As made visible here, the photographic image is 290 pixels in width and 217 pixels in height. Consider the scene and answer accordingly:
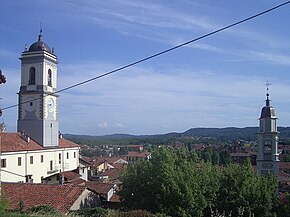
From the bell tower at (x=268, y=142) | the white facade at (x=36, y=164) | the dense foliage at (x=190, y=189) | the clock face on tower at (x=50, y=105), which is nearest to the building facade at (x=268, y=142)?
the bell tower at (x=268, y=142)

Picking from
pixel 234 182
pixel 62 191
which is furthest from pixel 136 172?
pixel 234 182

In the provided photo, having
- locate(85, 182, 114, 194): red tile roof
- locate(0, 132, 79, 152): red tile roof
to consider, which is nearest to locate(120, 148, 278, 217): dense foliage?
locate(85, 182, 114, 194): red tile roof

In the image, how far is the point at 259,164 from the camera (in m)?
31.7

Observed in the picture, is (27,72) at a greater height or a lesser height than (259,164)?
greater

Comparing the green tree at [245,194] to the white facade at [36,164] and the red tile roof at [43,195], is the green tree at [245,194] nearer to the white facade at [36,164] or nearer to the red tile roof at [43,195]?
the red tile roof at [43,195]

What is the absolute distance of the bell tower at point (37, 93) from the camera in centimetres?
3831

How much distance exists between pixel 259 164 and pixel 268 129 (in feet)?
10.2

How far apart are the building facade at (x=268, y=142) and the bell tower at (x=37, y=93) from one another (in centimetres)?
2116

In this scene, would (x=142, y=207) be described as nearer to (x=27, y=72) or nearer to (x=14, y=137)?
(x=14, y=137)

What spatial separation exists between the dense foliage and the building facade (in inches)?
310

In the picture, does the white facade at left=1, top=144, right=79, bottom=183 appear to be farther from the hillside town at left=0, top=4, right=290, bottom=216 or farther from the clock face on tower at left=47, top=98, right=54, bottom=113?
the clock face on tower at left=47, top=98, right=54, bottom=113

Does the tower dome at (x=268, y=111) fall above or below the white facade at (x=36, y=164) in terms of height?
above

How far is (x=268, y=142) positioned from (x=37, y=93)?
2302 centimetres

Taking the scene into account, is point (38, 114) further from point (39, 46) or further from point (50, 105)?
point (39, 46)
